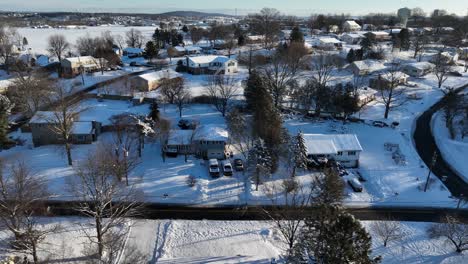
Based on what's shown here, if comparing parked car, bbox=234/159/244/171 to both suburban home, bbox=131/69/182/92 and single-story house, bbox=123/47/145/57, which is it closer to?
suburban home, bbox=131/69/182/92

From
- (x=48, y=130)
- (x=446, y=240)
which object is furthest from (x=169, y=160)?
(x=446, y=240)

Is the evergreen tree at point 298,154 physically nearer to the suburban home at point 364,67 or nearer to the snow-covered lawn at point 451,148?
the snow-covered lawn at point 451,148

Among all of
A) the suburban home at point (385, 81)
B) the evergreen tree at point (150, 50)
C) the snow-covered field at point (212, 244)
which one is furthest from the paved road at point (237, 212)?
the evergreen tree at point (150, 50)

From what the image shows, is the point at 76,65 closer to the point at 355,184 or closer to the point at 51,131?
the point at 51,131

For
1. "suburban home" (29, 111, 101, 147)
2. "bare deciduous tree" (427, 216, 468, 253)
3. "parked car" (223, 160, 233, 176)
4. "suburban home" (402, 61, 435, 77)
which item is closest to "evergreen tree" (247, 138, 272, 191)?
"parked car" (223, 160, 233, 176)

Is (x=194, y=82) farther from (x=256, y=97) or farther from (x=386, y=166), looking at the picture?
(x=386, y=166)

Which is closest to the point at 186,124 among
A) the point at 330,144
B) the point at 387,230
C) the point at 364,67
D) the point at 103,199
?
the point at 330,144
